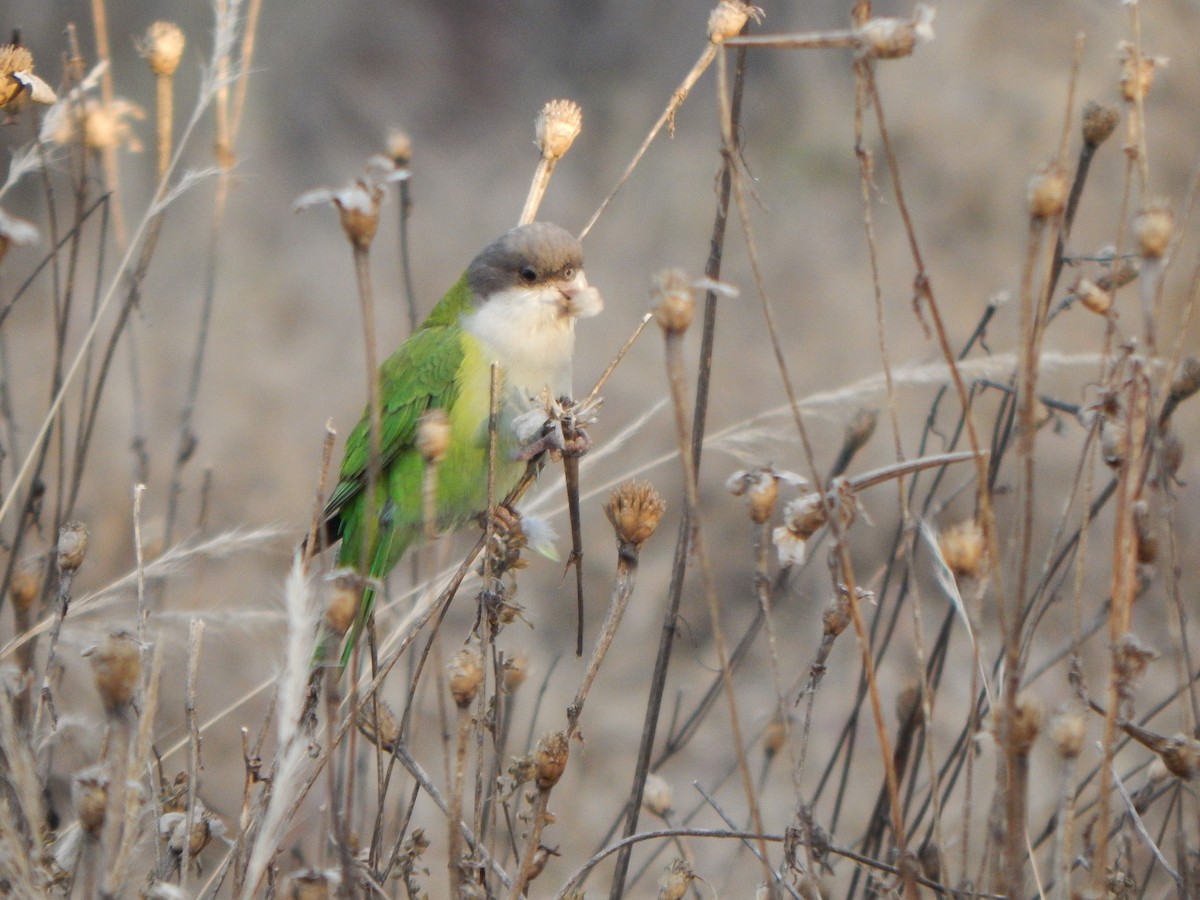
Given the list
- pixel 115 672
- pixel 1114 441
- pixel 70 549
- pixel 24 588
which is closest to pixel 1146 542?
pixel 1114 441

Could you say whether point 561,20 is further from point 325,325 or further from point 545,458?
point 545,458

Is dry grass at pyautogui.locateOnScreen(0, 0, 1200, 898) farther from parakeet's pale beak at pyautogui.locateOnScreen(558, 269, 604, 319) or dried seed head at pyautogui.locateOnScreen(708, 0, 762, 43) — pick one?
parakeet's pale beak at pyautogui.locateOnScreen(558, 269, 604, 319)

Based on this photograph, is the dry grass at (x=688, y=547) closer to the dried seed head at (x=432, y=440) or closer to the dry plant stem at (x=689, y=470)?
the dry plant stem at (x=689, y=470)

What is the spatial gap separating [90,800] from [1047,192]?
0.86 meters

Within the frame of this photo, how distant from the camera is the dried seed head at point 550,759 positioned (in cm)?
106

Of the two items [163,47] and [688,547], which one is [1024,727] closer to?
[688,547]

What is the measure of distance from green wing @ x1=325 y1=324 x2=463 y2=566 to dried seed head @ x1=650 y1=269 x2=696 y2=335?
1293 mm

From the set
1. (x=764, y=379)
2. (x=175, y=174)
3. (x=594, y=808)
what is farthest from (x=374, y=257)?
(x=594, y=808)

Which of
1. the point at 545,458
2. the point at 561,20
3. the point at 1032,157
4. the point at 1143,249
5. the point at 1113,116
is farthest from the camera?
the point at 561,20

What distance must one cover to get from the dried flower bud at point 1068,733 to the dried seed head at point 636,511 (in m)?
0.40

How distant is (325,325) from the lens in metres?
4.16

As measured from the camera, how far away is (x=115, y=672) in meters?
0.83

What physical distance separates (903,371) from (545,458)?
0.54 meters

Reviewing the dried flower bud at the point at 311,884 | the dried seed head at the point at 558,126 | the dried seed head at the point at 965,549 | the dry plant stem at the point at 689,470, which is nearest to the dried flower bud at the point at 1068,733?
the dried seed head at the point at 965,549
